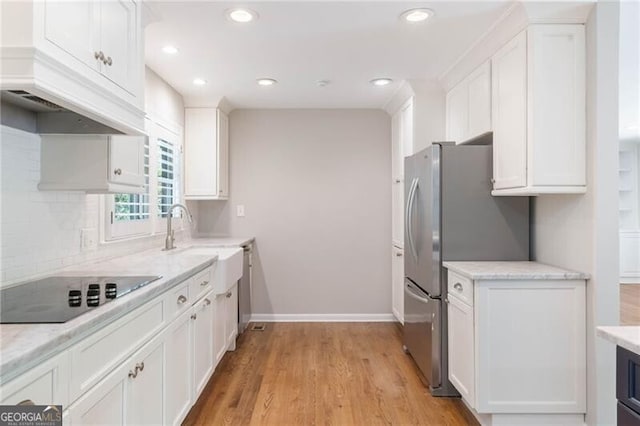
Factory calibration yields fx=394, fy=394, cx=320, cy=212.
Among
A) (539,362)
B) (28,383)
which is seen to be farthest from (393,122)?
(28,383)

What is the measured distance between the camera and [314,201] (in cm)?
445

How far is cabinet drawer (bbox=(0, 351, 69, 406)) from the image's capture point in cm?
89

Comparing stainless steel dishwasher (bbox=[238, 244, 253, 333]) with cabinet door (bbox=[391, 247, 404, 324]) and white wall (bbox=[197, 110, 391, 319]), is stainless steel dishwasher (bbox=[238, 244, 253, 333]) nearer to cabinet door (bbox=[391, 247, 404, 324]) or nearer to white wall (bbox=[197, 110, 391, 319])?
white wall (bbox=[197, 110, 391, 319])

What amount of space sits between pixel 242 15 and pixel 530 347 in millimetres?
2456

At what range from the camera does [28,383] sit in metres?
0.94

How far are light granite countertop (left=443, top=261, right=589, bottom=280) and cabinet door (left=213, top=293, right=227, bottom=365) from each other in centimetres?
165

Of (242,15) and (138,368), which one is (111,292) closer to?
(138,368)

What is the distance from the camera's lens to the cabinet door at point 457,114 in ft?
10.0

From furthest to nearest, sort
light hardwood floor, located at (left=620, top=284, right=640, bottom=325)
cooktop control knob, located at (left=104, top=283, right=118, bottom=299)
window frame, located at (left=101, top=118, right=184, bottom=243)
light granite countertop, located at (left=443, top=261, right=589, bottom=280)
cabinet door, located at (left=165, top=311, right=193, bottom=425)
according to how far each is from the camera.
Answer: light hardwood floor, located at (left=620, top=284, right=640, bottom=325), window frame, located at (left=101, top=118, right=184, bottom=243), light granite countertop, located at (left=443, top=261, right=589, bottom=280), cabinet door, located at (left=165, top=311, right=193, bottom=425), cooktop control knob, located at (left=104, top=283, right=118, bottom=299)

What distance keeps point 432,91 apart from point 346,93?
0.81 metres

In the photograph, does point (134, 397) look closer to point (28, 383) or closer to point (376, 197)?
point (28, 383)

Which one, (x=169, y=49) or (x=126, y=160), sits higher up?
(x=169, y=49)

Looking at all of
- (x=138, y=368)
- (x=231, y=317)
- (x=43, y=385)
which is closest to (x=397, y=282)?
(x=231, y=317)

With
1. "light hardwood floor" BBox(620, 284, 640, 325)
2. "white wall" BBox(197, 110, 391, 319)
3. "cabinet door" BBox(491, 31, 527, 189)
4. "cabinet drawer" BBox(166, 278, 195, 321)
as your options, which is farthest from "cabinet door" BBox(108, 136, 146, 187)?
"light hardwood floor" BBox(620, 284, 640, 325)
